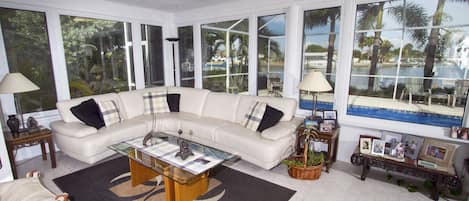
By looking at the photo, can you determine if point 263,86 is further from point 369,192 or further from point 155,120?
point 369,192

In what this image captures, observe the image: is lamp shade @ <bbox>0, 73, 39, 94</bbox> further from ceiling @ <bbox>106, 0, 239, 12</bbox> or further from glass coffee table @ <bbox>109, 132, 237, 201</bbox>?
ceiling @ <bbox>106, 0, 239, 12</bbox>

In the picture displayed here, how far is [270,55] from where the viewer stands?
4406 mm

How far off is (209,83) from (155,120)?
1672 mm

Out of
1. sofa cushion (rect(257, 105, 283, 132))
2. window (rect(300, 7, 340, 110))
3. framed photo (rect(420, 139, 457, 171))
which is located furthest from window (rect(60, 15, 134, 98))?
framed photo (rect(420, 139, 457, 171))

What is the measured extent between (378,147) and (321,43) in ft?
5.59

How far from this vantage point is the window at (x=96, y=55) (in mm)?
3891

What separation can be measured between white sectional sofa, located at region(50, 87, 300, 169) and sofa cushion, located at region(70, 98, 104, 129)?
0.29 ft

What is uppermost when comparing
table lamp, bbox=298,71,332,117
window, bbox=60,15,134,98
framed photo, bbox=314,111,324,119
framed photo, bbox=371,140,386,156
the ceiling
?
the ceiling

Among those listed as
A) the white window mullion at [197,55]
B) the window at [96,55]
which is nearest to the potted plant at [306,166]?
the white window mullion at [197,55]

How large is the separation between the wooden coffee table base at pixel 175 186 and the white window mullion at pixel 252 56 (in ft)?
7.22

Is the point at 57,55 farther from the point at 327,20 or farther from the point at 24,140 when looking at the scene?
the point at 327,20

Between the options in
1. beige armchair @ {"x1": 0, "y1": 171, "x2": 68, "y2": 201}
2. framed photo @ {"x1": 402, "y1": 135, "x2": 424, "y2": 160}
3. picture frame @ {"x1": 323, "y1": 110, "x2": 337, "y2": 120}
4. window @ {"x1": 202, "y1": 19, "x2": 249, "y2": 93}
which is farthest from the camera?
window @ {"x1": 202, "y1": 19, "x2": 249, "y2": 93}

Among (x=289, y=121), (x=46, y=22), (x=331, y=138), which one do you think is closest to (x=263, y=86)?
(x=289, y=121)

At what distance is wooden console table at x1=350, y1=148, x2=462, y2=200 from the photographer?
7.70 ft
